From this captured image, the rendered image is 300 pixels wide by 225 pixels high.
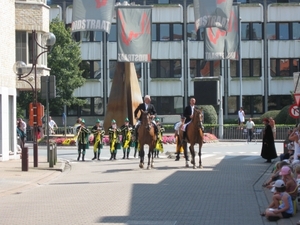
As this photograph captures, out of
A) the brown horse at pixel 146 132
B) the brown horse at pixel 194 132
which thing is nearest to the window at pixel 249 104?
the brown horse at pixel 194 132

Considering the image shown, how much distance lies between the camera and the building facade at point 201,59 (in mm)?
69250

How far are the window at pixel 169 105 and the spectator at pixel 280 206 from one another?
57.0 meters

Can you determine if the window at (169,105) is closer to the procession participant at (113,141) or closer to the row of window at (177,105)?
the row of window at (177,105)

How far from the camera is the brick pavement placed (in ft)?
45.1

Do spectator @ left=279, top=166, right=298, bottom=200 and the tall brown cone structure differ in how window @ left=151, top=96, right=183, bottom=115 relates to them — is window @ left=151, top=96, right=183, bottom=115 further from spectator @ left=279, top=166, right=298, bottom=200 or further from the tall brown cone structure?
spectator @ left=279, top=166, right=298, bottom=200

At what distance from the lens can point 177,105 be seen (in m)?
70.9

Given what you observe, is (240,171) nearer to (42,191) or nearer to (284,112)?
(42,191)

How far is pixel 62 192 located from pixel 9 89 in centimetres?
1388

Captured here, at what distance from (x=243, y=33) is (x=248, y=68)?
3261 millimetres

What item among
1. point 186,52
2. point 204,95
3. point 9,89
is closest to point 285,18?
point 186,52

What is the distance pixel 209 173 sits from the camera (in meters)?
23.8

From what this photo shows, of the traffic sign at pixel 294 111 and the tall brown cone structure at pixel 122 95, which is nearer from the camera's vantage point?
the traffic sign at pixel 294 111

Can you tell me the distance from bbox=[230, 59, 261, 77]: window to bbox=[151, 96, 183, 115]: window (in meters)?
5.51

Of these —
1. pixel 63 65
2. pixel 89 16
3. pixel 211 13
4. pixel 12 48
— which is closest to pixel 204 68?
pixel 63 65
